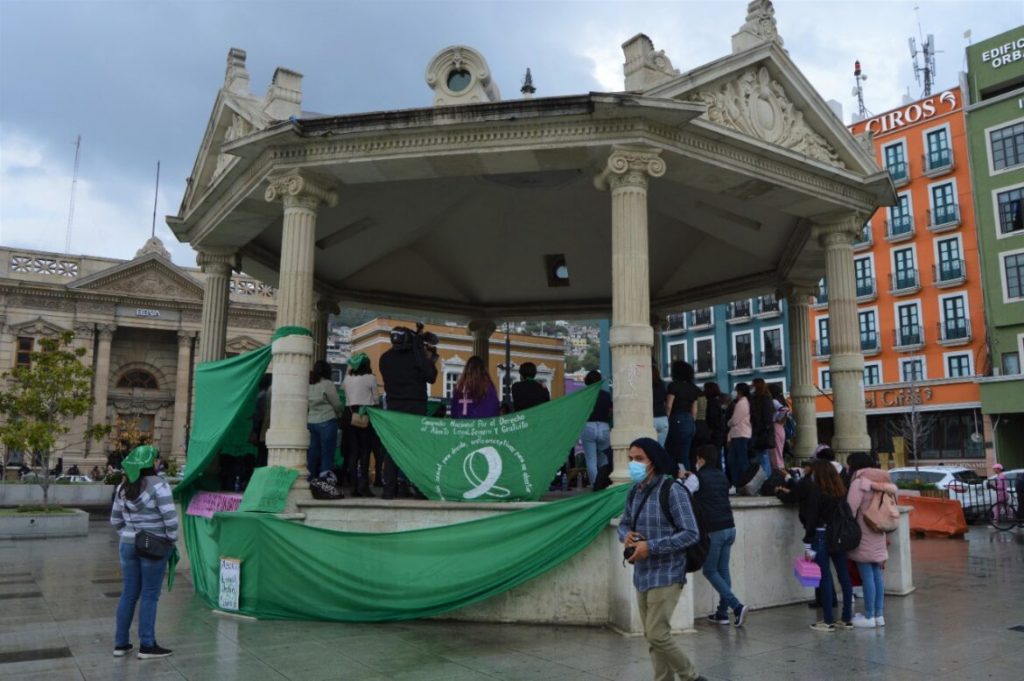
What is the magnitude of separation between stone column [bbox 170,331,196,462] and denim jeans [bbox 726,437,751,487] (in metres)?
47.1

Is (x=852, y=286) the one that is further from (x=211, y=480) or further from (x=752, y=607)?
(x=211, y=480)

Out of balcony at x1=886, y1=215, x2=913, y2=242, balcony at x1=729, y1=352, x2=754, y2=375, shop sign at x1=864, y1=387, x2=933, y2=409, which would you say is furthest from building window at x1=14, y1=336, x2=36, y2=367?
balcony at x1=886, y1=215, x2=913, y2=242

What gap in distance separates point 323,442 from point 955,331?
1660 inches

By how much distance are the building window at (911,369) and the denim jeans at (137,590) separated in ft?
148

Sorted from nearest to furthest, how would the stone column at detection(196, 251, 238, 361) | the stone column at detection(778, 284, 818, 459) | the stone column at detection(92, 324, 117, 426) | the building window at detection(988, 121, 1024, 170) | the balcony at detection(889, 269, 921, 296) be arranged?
the stone column at detection(196, 251, 238, 361)
the stone column at detection(778, 284, 818, 459)
the building window at detection(988, 121, 1024, 170)
the balcony at detection(889, 269, 921, 296)
the stone column at detection(92, 324, 117, 426)

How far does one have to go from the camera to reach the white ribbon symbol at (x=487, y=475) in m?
9.15

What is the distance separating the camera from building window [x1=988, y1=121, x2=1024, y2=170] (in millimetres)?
39062

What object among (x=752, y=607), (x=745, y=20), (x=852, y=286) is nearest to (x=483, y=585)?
(x=752, y=607)

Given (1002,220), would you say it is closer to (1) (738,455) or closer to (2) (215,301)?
(1) (738,455)

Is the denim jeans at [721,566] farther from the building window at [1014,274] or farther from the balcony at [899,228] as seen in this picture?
the balcony at [899,228]

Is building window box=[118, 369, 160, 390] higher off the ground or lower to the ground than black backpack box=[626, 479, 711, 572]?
higher

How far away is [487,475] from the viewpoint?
9.21 m

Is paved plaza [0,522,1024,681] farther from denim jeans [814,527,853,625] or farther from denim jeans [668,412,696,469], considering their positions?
denim jeans [668,412,696,469]

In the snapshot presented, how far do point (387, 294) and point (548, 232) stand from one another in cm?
407
